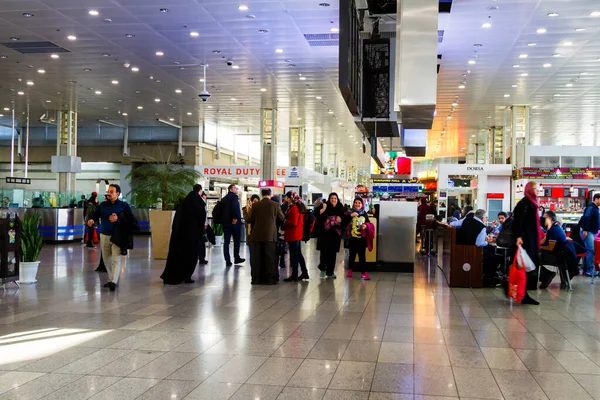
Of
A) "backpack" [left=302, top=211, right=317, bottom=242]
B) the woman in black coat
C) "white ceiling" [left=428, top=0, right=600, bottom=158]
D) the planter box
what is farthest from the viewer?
the planter box

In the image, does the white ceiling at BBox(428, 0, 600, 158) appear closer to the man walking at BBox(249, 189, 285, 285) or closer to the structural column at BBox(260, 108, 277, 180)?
the man walking at BBox(249, 189, 285, 285)

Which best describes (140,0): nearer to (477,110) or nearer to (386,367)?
(386,367)

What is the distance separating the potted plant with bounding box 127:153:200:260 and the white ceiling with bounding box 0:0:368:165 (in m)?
3.14

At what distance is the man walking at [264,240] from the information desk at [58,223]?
34.9ft

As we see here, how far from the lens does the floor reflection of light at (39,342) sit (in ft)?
15.4

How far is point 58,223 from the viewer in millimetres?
17922

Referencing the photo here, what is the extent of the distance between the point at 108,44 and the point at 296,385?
12.8m

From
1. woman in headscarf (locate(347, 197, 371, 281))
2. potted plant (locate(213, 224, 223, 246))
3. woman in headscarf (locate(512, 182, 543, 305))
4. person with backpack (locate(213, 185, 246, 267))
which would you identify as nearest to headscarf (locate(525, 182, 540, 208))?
woman in headscarf (locate(512, 182, 543, 305))

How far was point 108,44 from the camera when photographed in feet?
48.9

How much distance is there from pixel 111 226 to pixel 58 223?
1065 cm

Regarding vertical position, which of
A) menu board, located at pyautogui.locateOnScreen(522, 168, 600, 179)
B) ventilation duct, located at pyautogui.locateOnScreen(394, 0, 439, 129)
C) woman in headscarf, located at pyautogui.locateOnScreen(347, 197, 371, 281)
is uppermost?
ventilation duct, located at pyautogui.locateOnScreen(394, 0, 439, 129)

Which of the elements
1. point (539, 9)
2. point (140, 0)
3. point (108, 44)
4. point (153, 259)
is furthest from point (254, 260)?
point (108, 44)

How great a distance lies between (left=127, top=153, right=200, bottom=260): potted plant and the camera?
42.2ft

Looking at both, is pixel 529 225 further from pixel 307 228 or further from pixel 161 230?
pixel 161 230
